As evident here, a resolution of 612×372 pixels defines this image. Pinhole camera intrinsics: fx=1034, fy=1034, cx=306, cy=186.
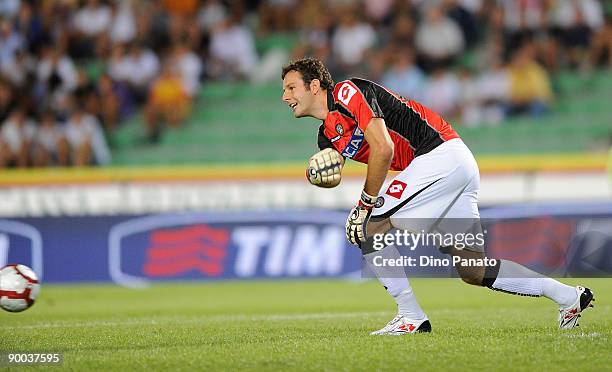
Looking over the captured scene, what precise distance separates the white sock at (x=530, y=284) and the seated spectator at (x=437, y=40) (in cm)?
1219

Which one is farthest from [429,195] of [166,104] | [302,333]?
[166,104]

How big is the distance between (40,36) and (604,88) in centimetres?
1119

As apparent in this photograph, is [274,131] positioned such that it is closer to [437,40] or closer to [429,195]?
[437,40]

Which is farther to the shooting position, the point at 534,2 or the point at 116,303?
the point at 534,2

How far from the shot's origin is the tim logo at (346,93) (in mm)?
7637

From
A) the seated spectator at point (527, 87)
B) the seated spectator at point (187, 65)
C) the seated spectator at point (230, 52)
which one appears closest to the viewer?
the seated spectator at point (527, 87)

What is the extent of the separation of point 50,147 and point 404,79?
6.59 m

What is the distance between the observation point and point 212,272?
1623 centimetres

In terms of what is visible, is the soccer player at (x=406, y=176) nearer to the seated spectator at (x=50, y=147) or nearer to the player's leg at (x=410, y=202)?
the player's leg at (x=410, y=202)

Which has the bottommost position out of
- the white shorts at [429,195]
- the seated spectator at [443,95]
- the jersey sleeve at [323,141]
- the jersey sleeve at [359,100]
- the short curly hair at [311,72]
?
the seated spectator at [443,95]

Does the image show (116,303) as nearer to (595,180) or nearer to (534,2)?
(595,180)

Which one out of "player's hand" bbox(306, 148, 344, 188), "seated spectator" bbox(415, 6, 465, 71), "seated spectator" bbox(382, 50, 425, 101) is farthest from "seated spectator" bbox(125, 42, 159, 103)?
"player's hand" bbox(306, 148, 344, 188)

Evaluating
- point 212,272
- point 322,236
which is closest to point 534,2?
point 322,236

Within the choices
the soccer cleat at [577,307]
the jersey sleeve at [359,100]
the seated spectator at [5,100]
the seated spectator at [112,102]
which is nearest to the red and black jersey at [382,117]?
the jersey sleeve at [359,100]
